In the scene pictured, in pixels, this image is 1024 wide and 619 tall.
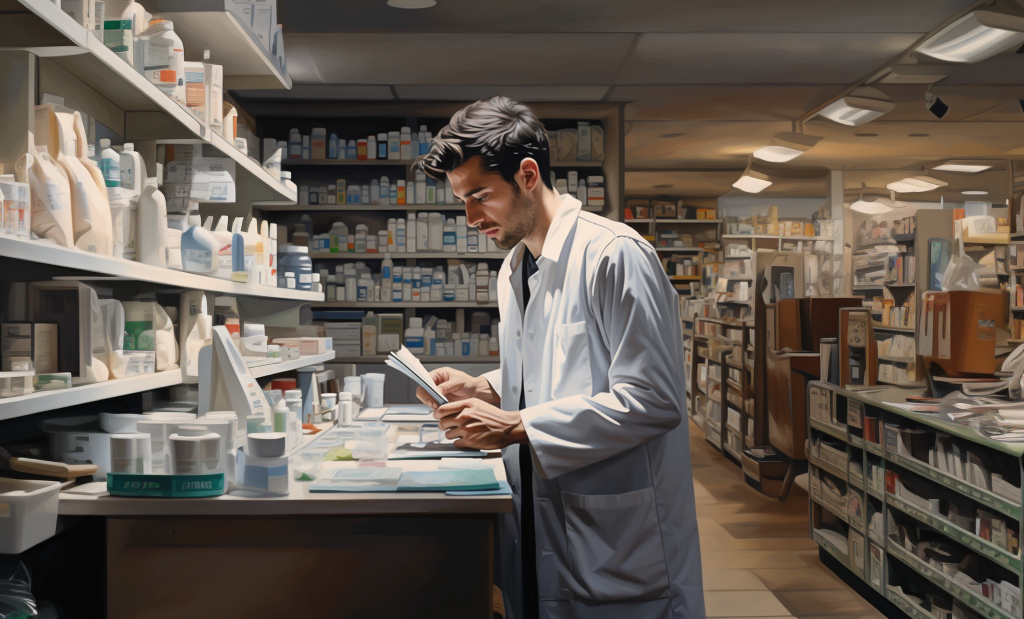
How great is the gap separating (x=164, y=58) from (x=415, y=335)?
155 inches

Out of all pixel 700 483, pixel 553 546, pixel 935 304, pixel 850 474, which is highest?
pixel 935 304

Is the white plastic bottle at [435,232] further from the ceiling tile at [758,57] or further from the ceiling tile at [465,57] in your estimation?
the ceiling tile at [758,57]

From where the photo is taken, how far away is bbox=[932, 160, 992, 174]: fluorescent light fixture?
380 inches

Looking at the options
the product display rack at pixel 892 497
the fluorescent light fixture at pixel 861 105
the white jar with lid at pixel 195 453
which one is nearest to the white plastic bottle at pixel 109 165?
the white jar with lid at pixel 195 453

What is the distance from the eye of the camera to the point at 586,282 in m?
1.70

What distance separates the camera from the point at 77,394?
1506 mm

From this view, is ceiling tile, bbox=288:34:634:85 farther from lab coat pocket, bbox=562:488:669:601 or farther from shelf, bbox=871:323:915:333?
shelf, bbox=871:323:915:333

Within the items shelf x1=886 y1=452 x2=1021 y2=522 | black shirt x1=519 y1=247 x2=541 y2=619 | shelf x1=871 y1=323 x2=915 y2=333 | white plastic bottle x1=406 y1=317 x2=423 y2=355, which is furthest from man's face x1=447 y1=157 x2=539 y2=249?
shelf x1=871 y1=323 x2=915 y2=333

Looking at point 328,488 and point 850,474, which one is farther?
point 850,474

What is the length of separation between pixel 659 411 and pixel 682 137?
6.82 metres

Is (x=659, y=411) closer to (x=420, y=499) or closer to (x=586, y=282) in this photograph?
(x=586, y=282)

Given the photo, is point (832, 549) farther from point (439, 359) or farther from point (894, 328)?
point (894, 328)

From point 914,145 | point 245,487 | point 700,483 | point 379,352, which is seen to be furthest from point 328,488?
point 914,145

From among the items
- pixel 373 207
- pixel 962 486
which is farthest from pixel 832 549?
pixel 373 207
